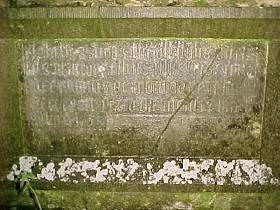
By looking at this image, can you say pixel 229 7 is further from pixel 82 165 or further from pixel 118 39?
pixel 82 165

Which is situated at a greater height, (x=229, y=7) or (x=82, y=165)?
(x=229, y=7)

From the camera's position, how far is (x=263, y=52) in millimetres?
3037

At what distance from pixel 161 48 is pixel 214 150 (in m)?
0.85

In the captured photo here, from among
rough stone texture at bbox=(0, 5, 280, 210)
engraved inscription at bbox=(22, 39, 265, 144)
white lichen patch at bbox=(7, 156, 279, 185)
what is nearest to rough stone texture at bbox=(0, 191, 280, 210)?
rough stone texture at bbox=(0, 5, 280, 210)

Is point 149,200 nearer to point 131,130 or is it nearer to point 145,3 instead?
point 131,130

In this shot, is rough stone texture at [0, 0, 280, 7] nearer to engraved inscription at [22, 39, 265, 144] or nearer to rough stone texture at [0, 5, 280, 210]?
rough stone texture at [0, 5, 280, 210]

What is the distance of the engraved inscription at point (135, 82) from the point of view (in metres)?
3.07

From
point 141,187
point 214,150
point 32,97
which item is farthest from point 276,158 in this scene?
point 32,97

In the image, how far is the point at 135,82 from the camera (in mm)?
3148

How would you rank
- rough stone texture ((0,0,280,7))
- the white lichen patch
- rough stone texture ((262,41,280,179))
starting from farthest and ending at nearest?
the white lichen patch → rough stone texture ((262,41,280,179)) → rough stone texture ((0,0,280,7))

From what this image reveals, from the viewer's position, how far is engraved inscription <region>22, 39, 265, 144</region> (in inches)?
121

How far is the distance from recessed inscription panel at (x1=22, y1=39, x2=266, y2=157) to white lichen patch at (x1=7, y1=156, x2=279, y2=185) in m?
0.08

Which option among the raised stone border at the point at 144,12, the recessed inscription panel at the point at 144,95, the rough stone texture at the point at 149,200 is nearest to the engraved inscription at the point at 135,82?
the recessed inscription panel at the point at 144,95

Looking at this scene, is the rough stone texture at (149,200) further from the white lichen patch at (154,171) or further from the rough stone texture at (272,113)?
the rough stone texture at (272,113)
